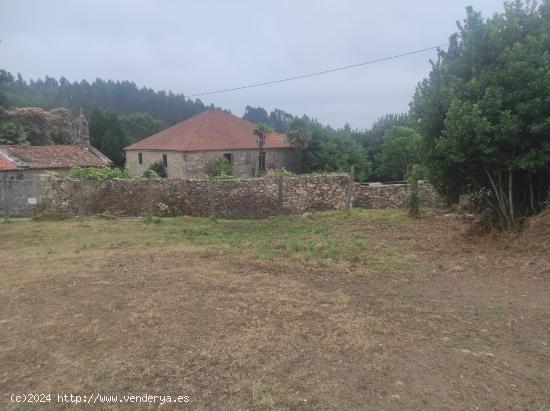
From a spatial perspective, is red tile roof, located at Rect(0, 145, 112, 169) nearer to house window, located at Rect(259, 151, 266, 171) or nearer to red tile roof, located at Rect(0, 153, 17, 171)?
red tile roof, located at Rect(0, 153, 17, 171)

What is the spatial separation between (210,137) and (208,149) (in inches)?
76.1

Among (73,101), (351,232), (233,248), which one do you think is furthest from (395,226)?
(73,101)

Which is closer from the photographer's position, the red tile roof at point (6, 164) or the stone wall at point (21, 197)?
the stone wall at point (21, 197)

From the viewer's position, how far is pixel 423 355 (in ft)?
12.1

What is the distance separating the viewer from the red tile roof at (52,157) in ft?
80.3

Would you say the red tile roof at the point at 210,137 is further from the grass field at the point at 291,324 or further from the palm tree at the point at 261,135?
the grass field at the point at 291,324

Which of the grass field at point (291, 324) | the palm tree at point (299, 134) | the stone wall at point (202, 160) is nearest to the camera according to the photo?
the grass field at point (291, 324)

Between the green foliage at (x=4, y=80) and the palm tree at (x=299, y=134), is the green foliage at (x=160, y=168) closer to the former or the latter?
the palm tree at (x=299, y=134)

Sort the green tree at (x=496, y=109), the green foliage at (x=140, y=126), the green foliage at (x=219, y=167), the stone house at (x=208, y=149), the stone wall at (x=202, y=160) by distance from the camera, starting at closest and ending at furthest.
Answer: the green tree at (x=496, y=109), the green foliage at (x=219, y=167), the stone wall at (x=202, y=160), the stone house at (x=208, y=149), the green foliage at (x=140, y=126)

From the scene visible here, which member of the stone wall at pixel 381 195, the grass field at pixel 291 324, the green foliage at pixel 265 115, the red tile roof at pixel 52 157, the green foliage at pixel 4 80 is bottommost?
the grass field at pixel 291 324

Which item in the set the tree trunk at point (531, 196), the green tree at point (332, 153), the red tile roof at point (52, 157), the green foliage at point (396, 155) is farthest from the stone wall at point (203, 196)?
the green foliage at point (396, 155)

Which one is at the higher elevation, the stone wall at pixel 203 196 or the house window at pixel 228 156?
the house window at pixel 228 156

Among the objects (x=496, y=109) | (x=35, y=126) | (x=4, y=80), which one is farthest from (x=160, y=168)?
(x=496, y=109)

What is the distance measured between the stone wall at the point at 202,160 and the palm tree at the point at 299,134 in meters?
2.02
